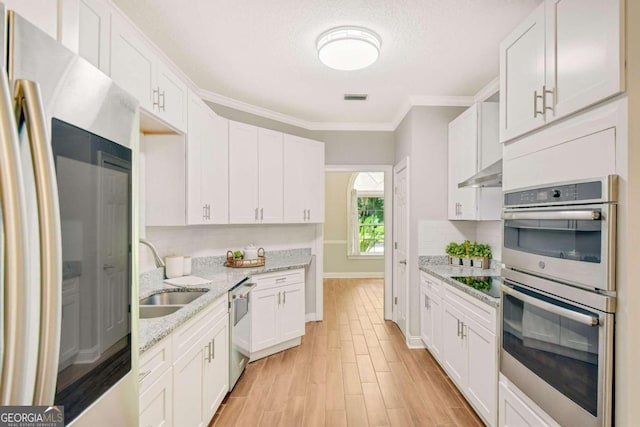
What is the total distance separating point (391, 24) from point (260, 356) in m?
3.12

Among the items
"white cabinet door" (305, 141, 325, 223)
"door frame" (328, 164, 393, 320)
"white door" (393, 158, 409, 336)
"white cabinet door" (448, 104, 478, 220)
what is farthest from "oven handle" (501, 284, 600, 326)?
"door frame" (328, 164, 393, 320)

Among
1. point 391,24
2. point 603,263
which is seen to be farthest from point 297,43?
point 603,263

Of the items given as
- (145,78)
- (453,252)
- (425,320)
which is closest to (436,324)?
(425,320)

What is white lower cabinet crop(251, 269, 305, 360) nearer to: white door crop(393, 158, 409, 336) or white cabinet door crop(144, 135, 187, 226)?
white cabinet door crop(144, 135, 187, 226)

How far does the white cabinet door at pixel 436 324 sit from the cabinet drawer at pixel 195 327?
1.91 metres

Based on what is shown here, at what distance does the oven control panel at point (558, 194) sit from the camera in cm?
124

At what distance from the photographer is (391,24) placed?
222 centimetres

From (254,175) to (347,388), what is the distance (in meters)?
2.26

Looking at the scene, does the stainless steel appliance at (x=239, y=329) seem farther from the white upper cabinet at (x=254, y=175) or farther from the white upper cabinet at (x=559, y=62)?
the white upper cabinet at (x=559, y=62)

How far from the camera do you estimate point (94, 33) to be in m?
1.46

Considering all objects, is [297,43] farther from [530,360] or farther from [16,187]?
[530,360]

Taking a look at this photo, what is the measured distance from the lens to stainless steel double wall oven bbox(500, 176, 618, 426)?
1.20 metres

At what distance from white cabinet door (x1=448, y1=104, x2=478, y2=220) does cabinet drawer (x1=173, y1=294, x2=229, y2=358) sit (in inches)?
93.2

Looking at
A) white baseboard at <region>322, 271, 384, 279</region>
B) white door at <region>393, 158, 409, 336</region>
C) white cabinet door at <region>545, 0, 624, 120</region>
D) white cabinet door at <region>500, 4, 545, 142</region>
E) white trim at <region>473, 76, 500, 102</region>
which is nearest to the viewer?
white cabinet door at <region>545, 0, 624, 120</region>
